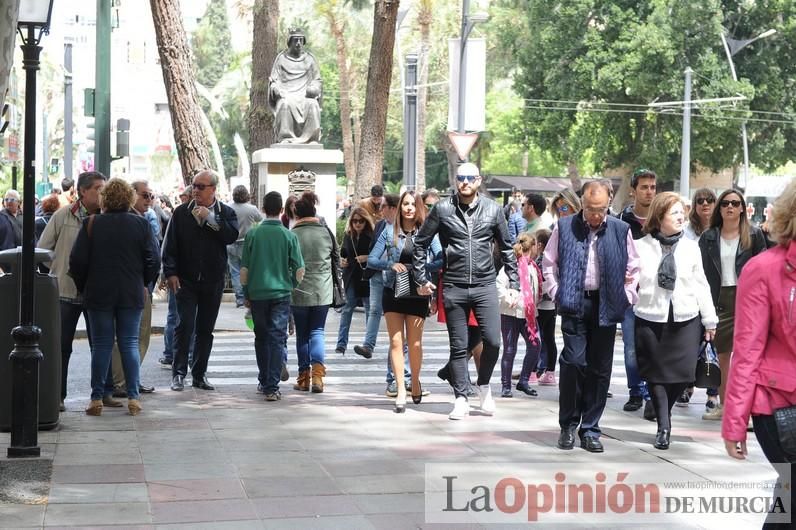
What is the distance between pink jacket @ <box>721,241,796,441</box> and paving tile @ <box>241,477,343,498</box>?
2.96 m

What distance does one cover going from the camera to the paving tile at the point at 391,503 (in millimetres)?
6527

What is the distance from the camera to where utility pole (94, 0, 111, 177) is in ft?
59.1

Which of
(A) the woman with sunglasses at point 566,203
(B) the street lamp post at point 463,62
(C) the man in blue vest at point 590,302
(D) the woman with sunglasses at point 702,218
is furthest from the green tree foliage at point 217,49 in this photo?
(C) the man in blue vest at point 590,302

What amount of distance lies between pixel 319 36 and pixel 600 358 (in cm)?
5708

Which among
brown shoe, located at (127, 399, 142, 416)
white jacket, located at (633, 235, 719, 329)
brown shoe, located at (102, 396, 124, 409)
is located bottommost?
brown shoe, located at (102, 396, 124, 409)

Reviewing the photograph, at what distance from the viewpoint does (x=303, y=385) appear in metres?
11.3

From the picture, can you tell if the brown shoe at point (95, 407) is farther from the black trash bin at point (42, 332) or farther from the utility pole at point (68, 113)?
the utility pole at point (68, 113)

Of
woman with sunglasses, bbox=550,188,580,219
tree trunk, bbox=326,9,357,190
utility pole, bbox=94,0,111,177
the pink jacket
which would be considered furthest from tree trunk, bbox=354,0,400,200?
tree trunk, bbox=326,9,357,190

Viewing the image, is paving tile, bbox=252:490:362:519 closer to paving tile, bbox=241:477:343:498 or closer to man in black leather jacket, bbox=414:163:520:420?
paving tile, bbox=241:477:343:498

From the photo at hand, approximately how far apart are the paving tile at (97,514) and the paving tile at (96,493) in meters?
0.10

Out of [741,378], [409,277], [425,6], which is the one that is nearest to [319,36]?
[425,6]

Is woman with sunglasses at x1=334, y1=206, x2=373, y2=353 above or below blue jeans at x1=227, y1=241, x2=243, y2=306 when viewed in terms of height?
above

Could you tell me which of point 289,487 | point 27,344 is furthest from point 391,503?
point 27,344

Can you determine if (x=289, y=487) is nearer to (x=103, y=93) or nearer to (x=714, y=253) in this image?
(x=714, y=253)
